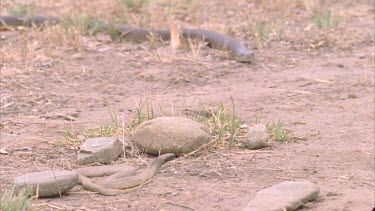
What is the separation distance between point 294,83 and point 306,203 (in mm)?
2621

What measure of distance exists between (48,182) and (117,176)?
1.31 ft

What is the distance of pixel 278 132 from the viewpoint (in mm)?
4391

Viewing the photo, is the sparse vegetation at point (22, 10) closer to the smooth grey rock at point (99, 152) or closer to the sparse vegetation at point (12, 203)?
the smooth grey rock at point (99, 152)

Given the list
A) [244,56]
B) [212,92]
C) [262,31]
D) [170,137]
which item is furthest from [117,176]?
[262,31]

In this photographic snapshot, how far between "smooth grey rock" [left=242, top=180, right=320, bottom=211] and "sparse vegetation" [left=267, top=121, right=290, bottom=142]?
958mm

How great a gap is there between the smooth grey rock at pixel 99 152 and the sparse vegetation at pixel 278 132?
2.88 ft

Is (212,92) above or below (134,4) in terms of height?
below

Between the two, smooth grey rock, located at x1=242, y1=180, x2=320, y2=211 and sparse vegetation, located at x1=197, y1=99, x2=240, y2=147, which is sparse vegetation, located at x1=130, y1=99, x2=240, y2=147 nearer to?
sparse vegetation, located at x1=197, y1=99, x2=240, y2=147

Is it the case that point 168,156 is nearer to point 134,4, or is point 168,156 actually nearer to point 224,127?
point 224,127

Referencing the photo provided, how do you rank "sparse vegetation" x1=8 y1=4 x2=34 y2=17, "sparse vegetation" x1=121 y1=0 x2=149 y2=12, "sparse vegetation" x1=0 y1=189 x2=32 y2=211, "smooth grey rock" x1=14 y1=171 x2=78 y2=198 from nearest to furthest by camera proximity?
"sparse vegetation" x1=0 y1=189 x2=32 y2=211
"smooth grey rock" x1=14 y1=171 x2=78 y2=198
"sparse vegetation" x1=8 y1=4 x2=34 y2=17
"sparse vegetation" x1=121 y1=0 x2=149 y2=12

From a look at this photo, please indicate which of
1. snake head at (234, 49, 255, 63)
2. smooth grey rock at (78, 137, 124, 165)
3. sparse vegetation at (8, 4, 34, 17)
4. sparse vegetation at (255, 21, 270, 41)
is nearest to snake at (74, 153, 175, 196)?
smooth grey rock at (78, 137, 124, 165)

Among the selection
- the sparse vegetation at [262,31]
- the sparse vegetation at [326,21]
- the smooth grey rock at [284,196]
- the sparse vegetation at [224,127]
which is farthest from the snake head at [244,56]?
the smooth grey rock at [284,196]

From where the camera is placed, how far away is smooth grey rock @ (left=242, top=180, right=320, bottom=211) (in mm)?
3164

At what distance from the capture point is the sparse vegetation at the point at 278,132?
4377 millimetres
